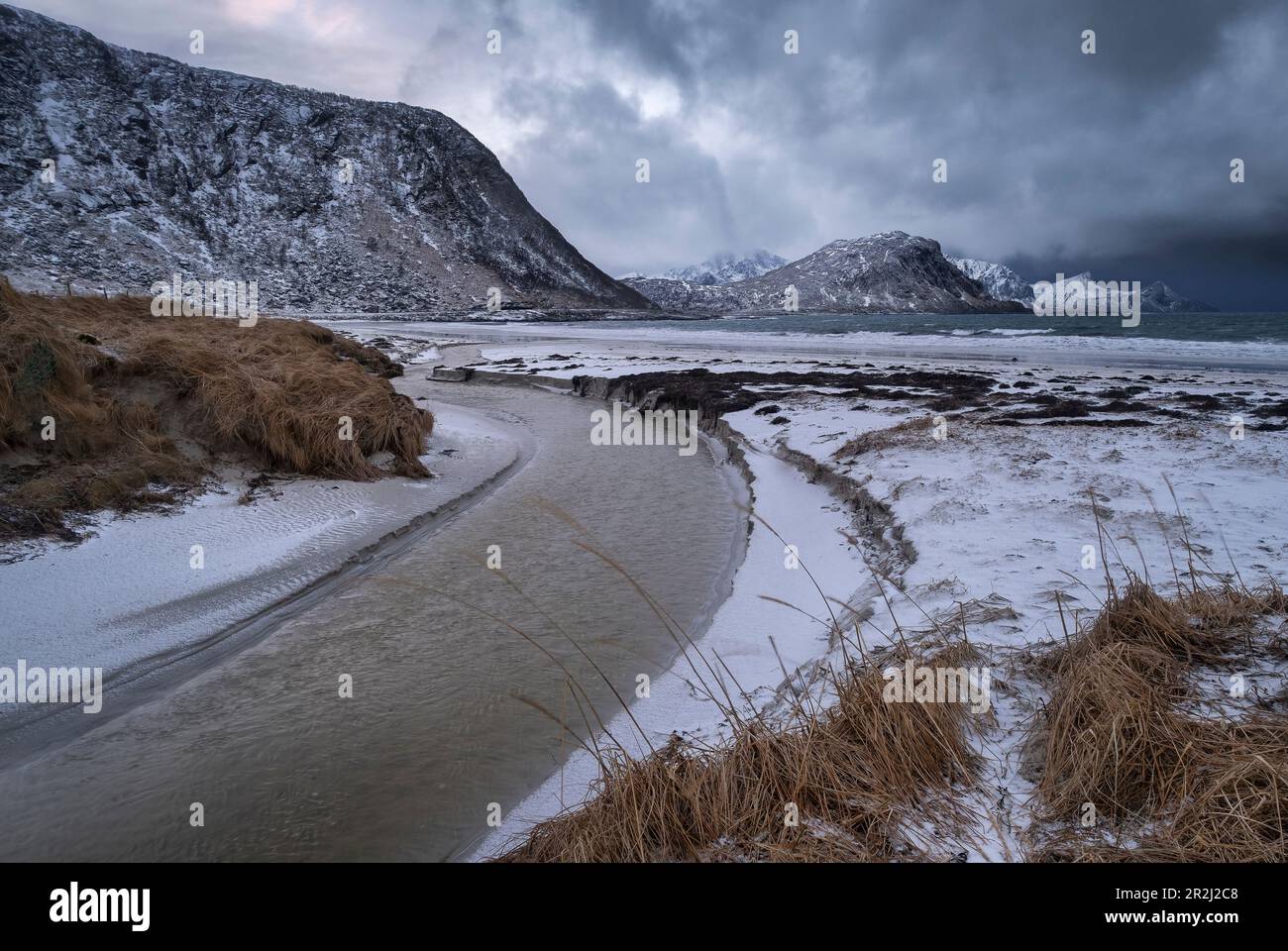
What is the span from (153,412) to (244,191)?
94.1 m

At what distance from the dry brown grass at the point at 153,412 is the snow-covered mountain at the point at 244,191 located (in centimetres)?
4722

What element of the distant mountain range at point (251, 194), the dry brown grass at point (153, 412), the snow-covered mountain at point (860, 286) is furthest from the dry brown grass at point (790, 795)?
the snow-covered mountain at point (860, 286)

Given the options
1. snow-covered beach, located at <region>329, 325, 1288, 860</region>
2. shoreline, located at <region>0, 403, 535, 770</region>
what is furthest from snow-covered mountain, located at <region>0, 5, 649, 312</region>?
snow-covered beach, located at <region>329, 325, 1288, 860</region>

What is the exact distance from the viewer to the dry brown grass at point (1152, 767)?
1.92m

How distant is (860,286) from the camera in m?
155

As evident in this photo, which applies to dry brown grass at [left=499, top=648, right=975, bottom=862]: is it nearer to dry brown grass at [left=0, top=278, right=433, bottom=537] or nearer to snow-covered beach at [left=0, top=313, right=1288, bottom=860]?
snow-covered beach at [left=0, top=313, right=1288, bottom=860]

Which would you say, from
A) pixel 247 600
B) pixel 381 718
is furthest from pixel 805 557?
pixel 247 600

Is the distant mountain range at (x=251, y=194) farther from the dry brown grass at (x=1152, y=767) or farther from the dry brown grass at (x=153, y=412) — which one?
the dry brown grass at (x=1152, y=767)

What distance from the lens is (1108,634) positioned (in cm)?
308

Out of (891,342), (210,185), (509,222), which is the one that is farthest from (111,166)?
(891,342)

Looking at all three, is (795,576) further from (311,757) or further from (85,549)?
(85,549)

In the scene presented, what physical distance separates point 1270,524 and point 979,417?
19.2 feet

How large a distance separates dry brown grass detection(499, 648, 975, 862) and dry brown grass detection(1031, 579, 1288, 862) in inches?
13.2

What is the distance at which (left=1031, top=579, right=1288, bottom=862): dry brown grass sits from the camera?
1.92m
